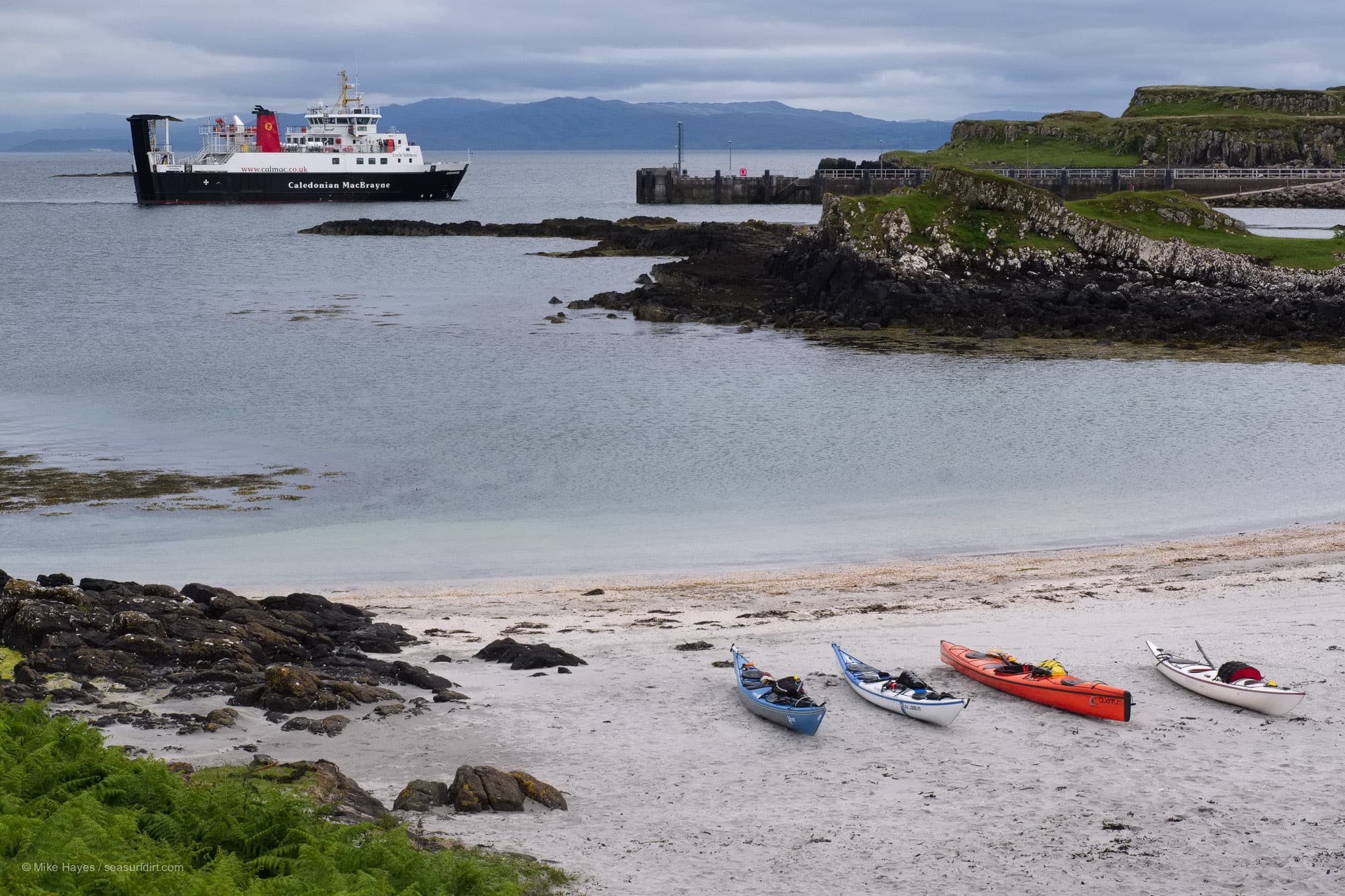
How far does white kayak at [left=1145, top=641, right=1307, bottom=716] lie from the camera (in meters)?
13.1

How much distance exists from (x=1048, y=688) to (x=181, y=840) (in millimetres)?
8809

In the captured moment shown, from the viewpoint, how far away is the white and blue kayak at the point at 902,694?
13.0 meters

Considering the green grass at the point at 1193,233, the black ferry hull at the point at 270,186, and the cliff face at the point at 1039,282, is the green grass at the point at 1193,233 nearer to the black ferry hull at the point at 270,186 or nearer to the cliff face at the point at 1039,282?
the cliff face at the point at 1039,282

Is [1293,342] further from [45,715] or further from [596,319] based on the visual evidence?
[45,715]

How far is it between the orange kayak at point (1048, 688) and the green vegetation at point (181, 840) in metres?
6.31

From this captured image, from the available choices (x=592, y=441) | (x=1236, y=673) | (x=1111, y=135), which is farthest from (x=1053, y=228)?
(x=1111, y=135)

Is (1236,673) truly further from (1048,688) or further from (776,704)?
(776,704)

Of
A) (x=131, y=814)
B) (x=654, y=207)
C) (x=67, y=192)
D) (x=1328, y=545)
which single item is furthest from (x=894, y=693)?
(x=67, y=192)


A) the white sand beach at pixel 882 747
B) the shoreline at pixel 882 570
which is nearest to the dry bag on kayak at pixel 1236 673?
the white sand beach at pixel 882 747

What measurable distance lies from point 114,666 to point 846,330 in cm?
3463

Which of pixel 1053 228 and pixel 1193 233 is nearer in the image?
pixel 1053 228

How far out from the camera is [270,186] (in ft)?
367

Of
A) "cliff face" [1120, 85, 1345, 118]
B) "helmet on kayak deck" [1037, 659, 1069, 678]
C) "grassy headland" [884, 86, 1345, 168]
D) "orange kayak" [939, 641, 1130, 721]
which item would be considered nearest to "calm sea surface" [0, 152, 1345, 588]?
"orange kayak" [939, 641, 1130, 721]

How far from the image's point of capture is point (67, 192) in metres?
154
